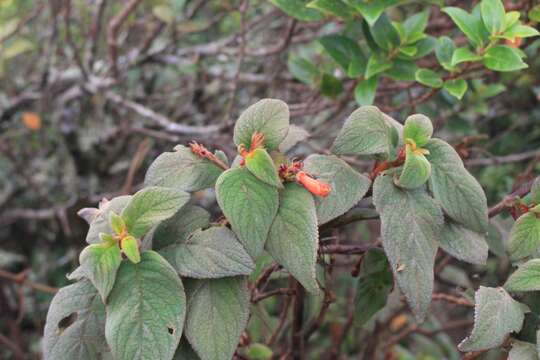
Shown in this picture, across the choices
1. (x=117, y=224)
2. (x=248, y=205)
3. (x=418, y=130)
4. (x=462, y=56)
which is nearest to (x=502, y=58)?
(x=462, y=56)

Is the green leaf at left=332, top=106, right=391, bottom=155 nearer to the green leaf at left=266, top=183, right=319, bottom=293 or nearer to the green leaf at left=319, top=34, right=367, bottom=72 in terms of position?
the green leaf at left=266, top=183, right=319, bottom=293

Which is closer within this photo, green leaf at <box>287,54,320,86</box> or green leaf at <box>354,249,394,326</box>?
green leaf at <box>354,249,394,326</box>

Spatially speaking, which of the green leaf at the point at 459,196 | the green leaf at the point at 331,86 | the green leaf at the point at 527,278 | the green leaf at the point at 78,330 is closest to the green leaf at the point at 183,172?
the green leaf at the point at 78,330

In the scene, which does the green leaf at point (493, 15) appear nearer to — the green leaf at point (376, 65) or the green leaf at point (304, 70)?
the green leaf at point (376, 65)

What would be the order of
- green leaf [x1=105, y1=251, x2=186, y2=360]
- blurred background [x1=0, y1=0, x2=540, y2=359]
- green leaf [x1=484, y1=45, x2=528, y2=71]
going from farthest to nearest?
blurred background [x1=0, y1=0, x2=540, y2=359] → green leaf [x1=484, y1=45, x2=528, y2=71] → green leaf [x1=105, y1=251, x2=186, y2=360]

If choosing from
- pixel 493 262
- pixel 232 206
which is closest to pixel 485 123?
pixel 493 262

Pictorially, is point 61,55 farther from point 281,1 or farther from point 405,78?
point 405,78

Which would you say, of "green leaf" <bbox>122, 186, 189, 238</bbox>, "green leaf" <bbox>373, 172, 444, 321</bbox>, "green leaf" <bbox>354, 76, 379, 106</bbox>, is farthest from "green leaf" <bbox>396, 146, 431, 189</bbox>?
"green leaf" <bbox>354, 76, 379, 106</bbox>
